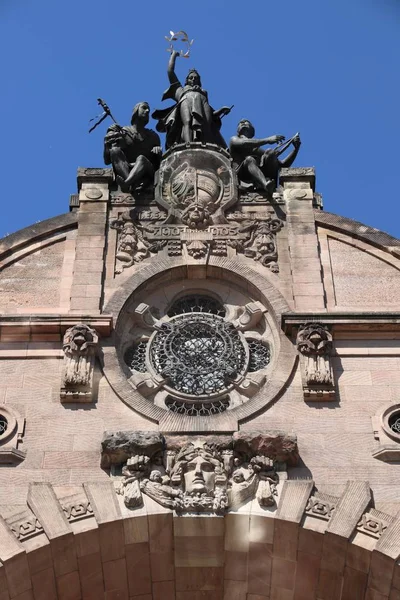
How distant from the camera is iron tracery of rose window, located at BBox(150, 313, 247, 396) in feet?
57.6

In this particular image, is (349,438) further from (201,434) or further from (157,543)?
(157,543)

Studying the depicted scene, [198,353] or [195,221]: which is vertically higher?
[195,221]

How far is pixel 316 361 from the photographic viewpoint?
1720 cm

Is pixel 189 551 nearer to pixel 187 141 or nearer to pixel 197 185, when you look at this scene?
pixel 197 185

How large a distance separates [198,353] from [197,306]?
4.05 ft

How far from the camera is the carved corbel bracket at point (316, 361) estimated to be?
55.3 feet

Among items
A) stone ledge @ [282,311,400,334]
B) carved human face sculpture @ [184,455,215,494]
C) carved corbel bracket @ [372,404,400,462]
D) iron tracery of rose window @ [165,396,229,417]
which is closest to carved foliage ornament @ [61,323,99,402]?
iron tracery of rose window @ [165,396,229,417]

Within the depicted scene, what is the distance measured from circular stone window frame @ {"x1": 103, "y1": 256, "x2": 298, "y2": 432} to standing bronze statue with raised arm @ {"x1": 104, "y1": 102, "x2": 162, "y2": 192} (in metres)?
2.03

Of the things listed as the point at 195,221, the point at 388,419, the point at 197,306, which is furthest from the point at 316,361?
the point at 195,221

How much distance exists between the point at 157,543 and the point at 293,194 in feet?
24.1

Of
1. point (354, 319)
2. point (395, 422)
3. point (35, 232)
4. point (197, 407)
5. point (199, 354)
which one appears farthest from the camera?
point (35, 232)

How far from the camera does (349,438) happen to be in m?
16.3

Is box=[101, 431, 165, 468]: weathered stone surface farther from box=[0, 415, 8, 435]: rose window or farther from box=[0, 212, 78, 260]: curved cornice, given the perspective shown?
box=[0, 212, 78, 260]: curved cornice

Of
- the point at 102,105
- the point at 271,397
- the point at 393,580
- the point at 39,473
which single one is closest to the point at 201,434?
the point at 271,397
